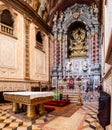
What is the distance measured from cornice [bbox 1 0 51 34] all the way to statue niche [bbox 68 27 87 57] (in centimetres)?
312

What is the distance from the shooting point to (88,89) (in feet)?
37.8

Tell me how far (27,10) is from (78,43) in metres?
5.90

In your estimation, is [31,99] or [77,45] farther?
[77,45]

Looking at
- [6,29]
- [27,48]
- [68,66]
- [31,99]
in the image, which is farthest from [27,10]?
[31,99]

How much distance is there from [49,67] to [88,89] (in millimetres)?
3941

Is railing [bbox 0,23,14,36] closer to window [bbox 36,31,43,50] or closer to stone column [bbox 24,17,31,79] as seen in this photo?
stone column [bbox 24,17,31,79]

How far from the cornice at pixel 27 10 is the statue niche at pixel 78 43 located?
3120 mm

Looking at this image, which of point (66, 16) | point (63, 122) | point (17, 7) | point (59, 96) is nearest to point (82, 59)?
point (66, 16)

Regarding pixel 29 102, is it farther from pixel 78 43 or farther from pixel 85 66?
pixel 78 43

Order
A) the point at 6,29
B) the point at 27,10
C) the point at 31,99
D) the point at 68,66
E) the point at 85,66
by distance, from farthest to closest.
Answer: the point at 68,66, the point at 85,66, the point at 27,10, the point at 6,29, the point at 31,99

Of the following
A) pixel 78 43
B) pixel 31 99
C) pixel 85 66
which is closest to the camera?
pixel 31 99

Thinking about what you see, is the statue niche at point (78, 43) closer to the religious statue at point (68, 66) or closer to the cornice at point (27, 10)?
the religious statue at point (68, 66)

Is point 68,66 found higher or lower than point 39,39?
lower

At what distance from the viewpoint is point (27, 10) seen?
32.5 feet
